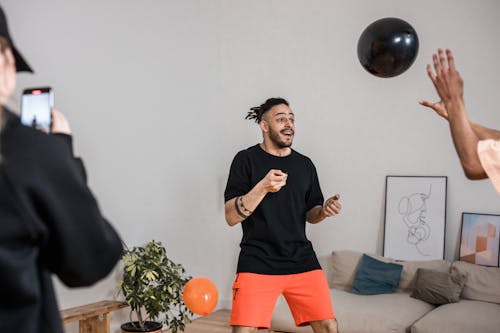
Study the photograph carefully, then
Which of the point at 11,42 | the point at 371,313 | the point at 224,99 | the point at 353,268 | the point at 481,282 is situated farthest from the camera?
the point at 224,99

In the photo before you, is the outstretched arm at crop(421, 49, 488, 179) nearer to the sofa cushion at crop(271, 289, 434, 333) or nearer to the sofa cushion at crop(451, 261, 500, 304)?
the sofa cushion at crop(271, 289, 434, 333)

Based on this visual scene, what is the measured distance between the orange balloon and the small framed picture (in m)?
2.13

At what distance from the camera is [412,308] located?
4.24 metres

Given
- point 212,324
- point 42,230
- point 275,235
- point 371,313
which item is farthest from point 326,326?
point 42,230

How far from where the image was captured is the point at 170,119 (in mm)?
5328

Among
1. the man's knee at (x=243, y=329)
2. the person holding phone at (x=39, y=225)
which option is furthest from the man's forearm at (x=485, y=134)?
the man's knee at (x=243, y=329)

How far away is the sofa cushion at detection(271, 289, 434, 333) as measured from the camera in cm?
405

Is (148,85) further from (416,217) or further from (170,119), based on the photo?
(416,217)

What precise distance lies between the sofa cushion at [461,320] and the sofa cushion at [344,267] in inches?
35.7

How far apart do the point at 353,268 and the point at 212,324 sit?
4.51 ft

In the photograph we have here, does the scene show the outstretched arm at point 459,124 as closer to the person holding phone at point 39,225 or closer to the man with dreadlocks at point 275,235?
the person holding phone at point 39,225

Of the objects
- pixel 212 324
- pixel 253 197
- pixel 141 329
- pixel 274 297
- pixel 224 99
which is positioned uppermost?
pixel 224 99

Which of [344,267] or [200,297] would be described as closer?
[200,297]

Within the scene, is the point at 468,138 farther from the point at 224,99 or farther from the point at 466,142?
the point at 224,99
